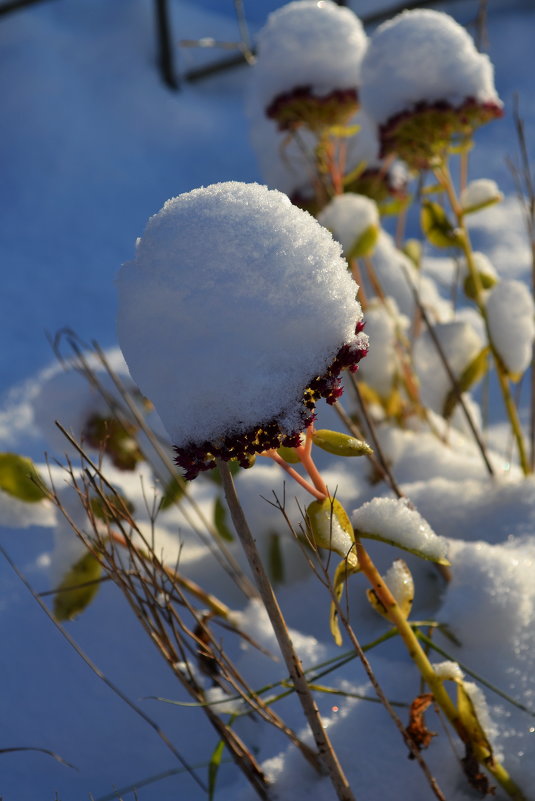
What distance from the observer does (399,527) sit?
54 cm

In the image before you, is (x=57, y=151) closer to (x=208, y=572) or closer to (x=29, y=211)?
(x=29, y=211)

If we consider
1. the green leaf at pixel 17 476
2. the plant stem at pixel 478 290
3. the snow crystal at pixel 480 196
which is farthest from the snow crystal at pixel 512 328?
the green leaf at pixel 17 476

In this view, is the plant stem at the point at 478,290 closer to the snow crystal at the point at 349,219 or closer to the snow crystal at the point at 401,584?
the snow crystal at the point at 349,219

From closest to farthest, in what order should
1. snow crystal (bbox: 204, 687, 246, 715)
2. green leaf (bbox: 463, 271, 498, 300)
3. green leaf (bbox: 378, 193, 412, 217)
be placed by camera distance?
snow crystal (bbox: 204, 687, 246, 715)
green leaf (bbox: 463, 271, 498, 300)
green leaf (bbox: 378, 193, 412, 217)

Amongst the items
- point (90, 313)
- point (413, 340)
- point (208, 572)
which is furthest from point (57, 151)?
point (208, 572)

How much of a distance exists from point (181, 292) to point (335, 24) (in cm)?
77

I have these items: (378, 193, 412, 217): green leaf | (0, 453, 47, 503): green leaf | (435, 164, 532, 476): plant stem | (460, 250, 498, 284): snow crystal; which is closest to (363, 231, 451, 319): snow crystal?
(378, 193, 412, 217): green leaf

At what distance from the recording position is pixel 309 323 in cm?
43

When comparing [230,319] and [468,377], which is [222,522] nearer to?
[468,377]

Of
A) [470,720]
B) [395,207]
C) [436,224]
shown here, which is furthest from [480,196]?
[470,720]

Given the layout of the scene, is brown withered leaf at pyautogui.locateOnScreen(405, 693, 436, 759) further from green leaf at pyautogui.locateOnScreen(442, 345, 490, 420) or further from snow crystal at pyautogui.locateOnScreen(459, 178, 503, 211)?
snow crystal at pyautogui.locateOnScreen(459, 178, 503, 211)

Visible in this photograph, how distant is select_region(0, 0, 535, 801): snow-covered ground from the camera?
2.28 feet

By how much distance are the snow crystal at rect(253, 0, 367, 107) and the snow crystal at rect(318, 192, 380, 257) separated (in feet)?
0.52

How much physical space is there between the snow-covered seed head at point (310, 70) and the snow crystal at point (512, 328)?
345 mm
